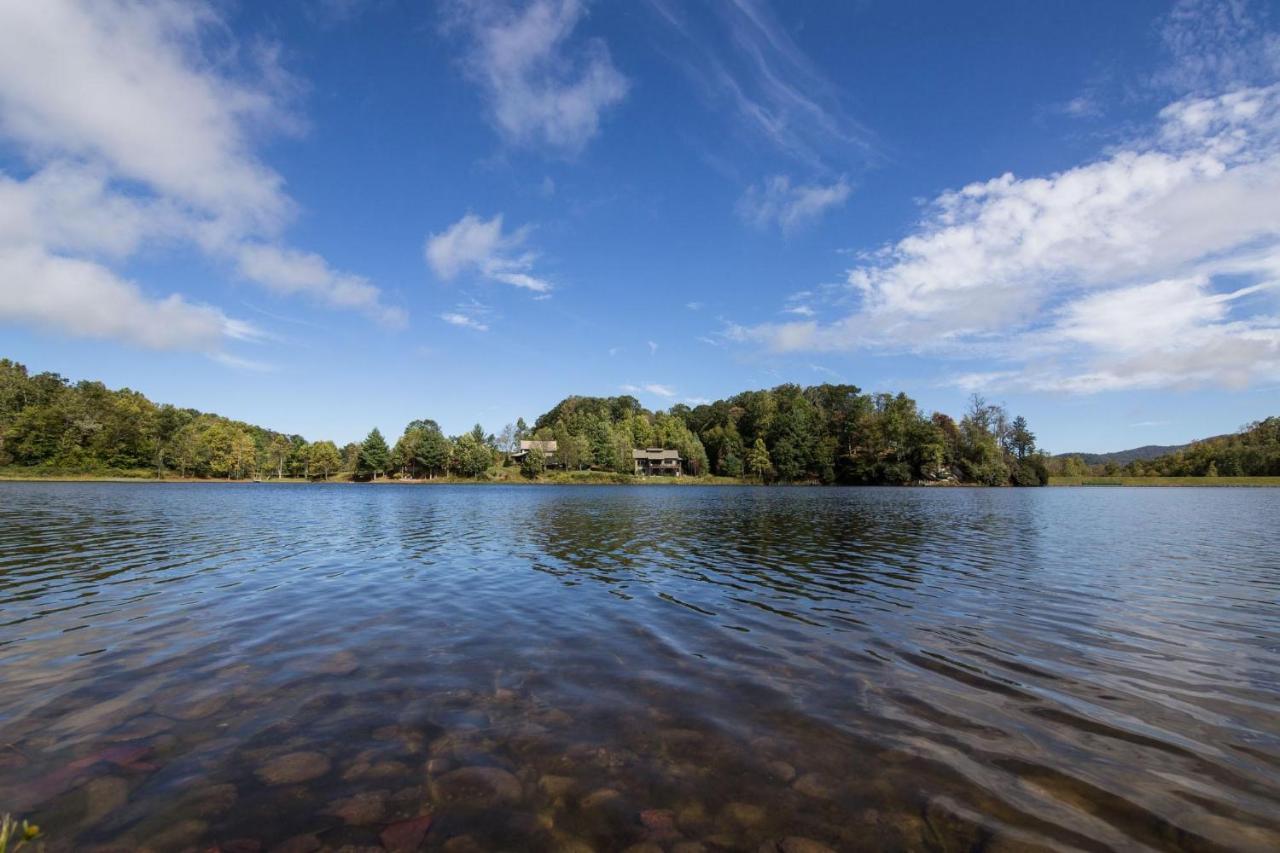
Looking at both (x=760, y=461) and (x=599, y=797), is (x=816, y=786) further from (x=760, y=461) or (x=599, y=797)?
(x=760, y=461)

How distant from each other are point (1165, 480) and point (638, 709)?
189597 mm

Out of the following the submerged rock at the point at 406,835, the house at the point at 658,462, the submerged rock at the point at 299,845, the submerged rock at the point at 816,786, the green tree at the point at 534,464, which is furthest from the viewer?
the house at the point at 658,462

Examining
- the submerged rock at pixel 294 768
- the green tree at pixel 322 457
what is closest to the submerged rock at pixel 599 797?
the submerged rock at pixel 294 768

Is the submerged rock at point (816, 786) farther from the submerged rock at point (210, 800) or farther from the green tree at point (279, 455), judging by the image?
the green tree at point (279, 455)

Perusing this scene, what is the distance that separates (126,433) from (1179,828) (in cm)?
16819

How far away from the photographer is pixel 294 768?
5820 millimetres

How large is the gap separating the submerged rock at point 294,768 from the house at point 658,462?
14613 centimetres

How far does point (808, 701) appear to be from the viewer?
25.5 feet

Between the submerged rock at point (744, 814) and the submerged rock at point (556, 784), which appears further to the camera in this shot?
the submerged rock at point (556, 784)

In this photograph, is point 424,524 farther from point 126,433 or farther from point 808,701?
point 126,433

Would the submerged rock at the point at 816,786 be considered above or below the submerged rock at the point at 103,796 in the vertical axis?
below

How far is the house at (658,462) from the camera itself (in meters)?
154

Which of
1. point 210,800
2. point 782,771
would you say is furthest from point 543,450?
point 782,771

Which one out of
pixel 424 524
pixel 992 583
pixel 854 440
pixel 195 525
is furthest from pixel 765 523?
pixel 854 440
